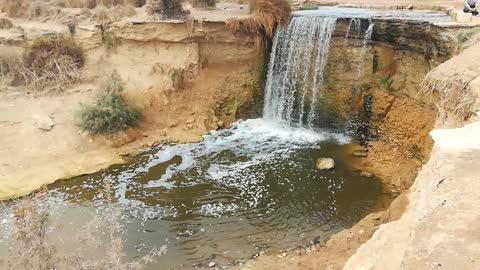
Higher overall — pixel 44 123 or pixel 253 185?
pixel 44 123

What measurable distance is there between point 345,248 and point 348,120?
4.84 meters

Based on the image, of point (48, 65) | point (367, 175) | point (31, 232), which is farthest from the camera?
point (48, 65)

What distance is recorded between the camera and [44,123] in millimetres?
9625

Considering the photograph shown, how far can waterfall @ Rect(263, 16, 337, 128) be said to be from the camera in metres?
10.1

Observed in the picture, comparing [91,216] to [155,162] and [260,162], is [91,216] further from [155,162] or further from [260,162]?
[260,162]

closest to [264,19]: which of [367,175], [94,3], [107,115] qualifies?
[107,115]

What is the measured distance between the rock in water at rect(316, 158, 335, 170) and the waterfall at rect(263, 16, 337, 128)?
2.01 metres

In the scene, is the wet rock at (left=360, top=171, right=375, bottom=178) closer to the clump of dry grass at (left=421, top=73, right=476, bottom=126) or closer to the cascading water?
the cascading water

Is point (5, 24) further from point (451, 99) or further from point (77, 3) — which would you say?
point (451, 99)

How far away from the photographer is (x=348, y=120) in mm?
10383

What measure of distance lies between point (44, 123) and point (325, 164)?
614cm

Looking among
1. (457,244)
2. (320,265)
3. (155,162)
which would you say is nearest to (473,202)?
(457,244)

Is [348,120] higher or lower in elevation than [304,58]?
lower

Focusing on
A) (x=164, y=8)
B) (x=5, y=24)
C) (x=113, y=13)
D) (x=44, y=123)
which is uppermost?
(x=164, y=8)
